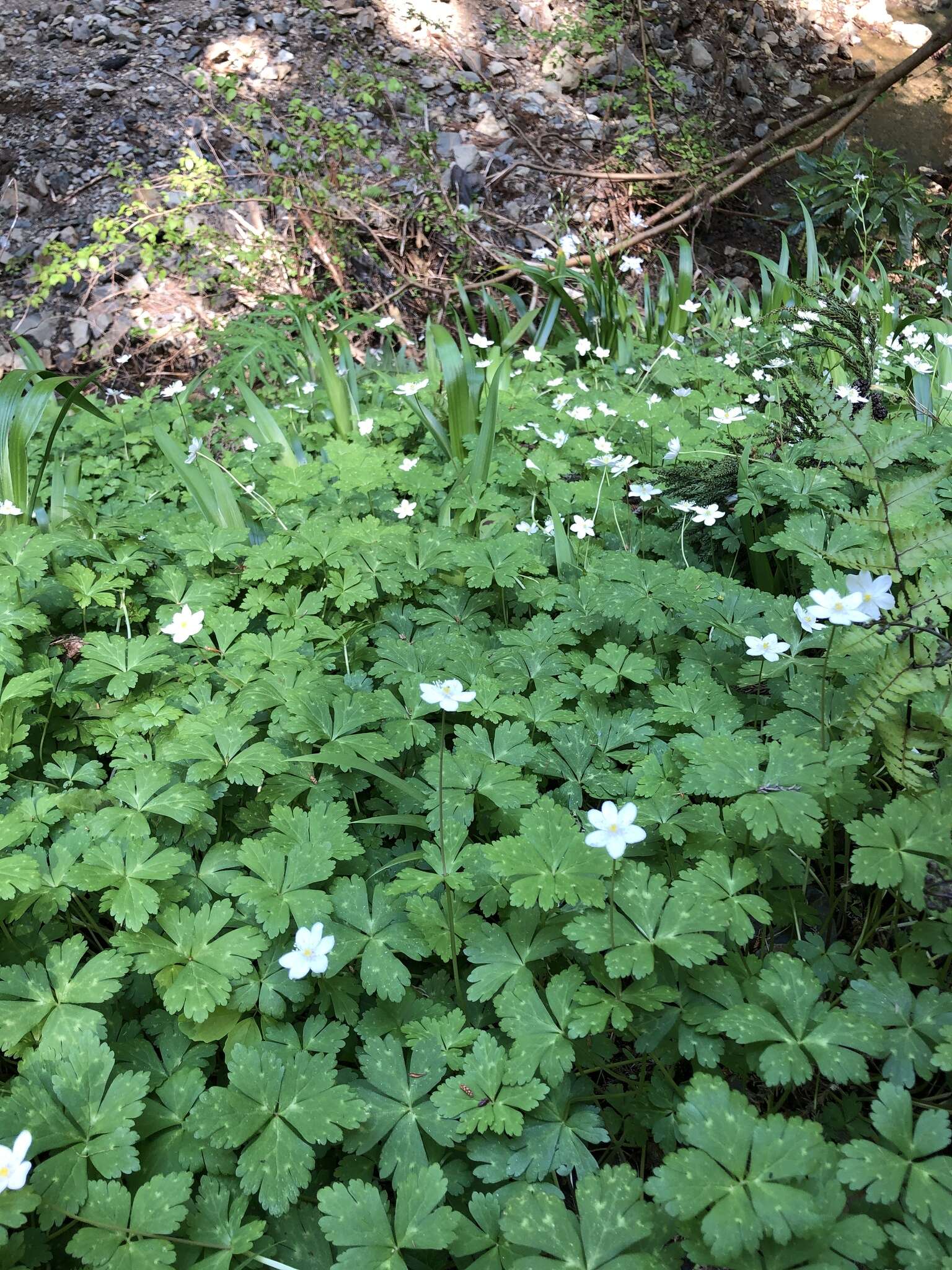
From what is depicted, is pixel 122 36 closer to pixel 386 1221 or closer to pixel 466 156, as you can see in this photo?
pixel 466 156

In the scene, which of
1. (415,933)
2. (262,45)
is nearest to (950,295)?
(415,933)

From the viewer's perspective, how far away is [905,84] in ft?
20.9

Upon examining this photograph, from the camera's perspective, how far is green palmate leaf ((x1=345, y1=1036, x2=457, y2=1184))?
121 centimetres

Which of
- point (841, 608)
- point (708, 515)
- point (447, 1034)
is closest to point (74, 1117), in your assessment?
point (447, 1034)

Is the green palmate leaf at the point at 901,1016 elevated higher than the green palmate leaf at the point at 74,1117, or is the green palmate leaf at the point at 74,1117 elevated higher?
the green palmate leaf at the point at 901,1016

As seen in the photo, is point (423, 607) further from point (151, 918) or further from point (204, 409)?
point (204, 409)

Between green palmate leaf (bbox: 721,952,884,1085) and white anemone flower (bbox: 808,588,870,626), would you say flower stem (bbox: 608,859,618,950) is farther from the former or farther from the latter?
white anemone flower (bbox: 808,588,870,626)

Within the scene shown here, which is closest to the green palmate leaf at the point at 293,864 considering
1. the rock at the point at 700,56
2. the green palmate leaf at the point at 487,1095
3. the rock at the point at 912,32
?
the green palmate leaf at the point at 487,1095

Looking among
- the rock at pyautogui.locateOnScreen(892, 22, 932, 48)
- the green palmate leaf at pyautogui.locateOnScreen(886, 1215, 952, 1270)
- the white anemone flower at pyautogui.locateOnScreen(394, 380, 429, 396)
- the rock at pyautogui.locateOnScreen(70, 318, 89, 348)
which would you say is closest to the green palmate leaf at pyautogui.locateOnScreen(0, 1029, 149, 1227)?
the green palmate leaf at pyautogui.locateOnScreen(886, 1215, 952, 1270)

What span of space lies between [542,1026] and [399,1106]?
27 centimetres

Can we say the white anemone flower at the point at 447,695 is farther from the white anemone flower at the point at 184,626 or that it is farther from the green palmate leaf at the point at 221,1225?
the green palmate leaf at the point at 221,1225

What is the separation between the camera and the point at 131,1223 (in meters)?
1.12

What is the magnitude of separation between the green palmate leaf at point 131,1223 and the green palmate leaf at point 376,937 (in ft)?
1.28

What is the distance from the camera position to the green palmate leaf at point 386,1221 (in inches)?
42.5
